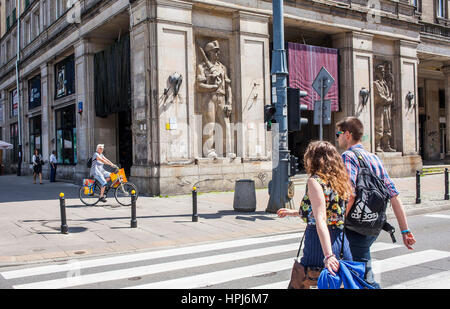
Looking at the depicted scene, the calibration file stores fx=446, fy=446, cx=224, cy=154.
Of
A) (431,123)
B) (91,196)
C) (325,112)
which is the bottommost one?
(91,196)

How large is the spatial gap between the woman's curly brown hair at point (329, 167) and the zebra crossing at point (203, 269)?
7.79 feet

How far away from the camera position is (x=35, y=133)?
101ft

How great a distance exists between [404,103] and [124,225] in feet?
58.1

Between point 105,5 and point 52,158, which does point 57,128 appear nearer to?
point 52,158

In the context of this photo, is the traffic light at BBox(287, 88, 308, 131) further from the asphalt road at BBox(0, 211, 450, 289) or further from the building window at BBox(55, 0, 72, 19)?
the building window at BBox(55, 0, 72, 19)

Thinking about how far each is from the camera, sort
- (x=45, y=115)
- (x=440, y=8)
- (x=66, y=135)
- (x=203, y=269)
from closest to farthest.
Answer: (x=203, y=269), (x=66, y=135), (x=45, y=115), (x=440, y=8)

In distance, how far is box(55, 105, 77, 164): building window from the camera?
23.5 meters

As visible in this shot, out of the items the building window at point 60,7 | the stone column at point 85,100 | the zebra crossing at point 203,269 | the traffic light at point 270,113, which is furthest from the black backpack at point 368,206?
the building window at point 60,7

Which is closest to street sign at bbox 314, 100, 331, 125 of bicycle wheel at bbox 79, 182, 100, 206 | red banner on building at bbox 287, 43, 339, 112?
bicycle wheel at bbox 79, 182, 100, 206

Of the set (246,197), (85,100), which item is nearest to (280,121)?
(246,197)

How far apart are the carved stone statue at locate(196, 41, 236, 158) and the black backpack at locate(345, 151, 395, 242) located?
13440 mm

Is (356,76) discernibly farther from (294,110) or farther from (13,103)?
(13,103)

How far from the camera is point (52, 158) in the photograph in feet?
80.4
